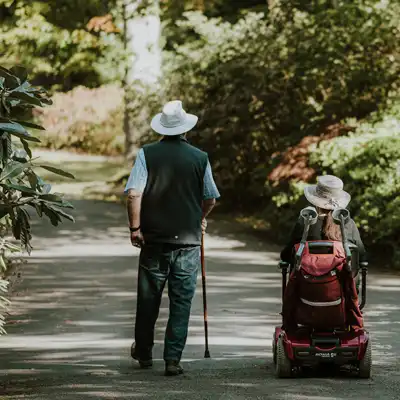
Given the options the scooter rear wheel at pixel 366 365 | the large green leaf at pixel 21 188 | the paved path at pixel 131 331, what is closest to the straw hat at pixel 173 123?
the large green leaf at pixel 21 188

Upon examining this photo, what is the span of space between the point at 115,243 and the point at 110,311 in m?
4.91

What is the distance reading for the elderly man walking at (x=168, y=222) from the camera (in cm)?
806

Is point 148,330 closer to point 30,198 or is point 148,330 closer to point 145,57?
point 30,198

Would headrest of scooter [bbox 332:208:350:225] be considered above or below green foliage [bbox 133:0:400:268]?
below

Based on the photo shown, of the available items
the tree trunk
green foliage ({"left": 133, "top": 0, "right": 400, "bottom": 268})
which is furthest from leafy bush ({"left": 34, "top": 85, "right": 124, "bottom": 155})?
green foliage ({"left": 133, "top": 0, "right": 400, "bottom": 268})

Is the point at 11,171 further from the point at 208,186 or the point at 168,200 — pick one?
the point at 208,186

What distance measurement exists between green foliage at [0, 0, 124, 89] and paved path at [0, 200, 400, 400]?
1282cm

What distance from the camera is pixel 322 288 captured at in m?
7.36

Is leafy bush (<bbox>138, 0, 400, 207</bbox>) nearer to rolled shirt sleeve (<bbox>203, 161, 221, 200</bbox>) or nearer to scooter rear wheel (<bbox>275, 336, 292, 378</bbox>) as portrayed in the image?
rolled shirt sleeve (<bbox>203, 161, 221, 200</bbox>)

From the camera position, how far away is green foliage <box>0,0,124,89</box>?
29.0m

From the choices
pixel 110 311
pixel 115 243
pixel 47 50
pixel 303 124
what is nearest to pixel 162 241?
pixel 110 311

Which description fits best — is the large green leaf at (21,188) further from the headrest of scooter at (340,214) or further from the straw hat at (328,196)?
the headrest of scooter at (340,214)

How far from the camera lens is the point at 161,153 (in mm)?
8117

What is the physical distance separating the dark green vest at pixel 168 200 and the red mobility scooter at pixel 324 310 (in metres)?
0.96
